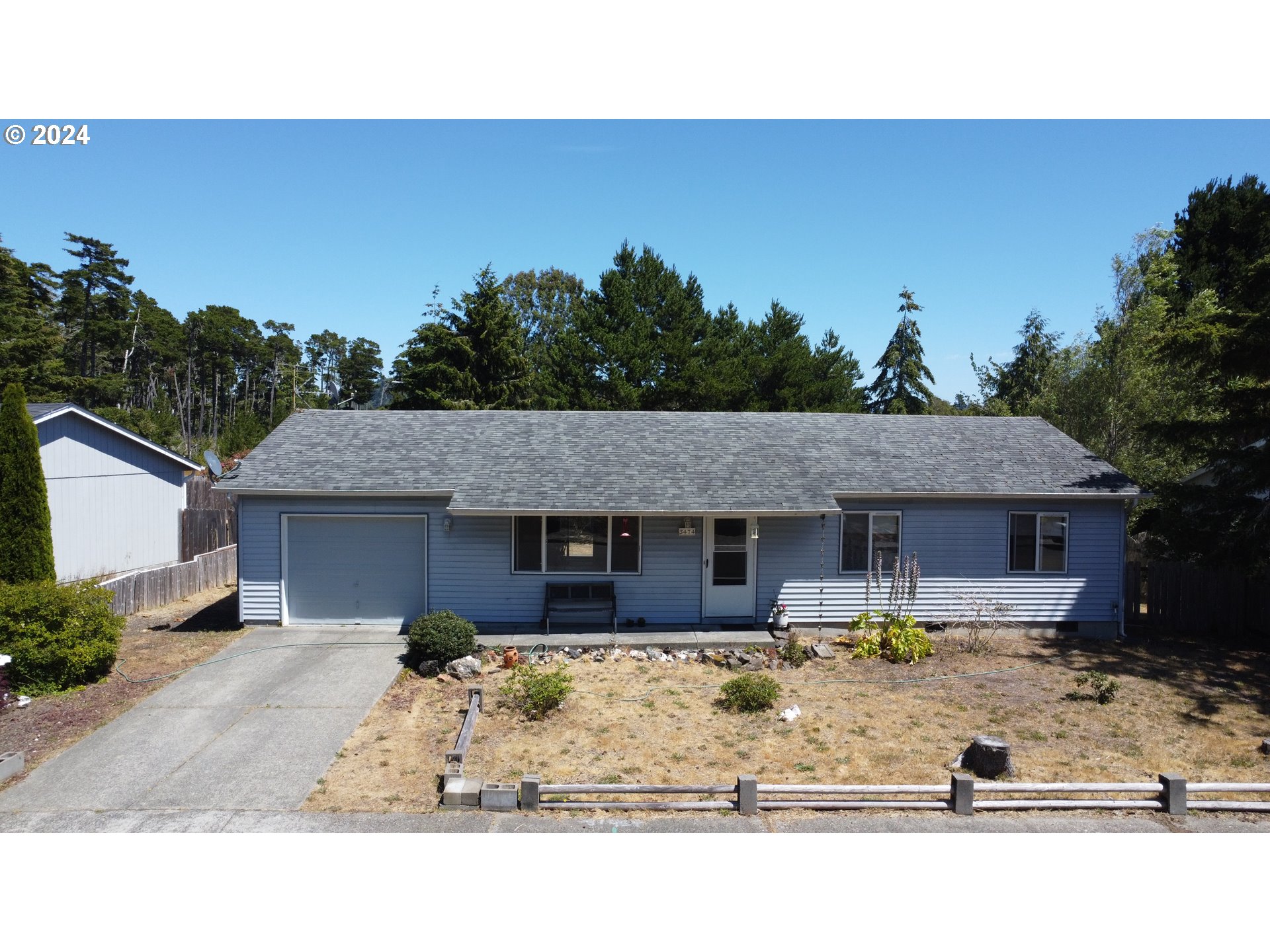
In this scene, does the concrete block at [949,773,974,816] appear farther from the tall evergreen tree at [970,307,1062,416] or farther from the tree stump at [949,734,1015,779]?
the tall evergreen tree at [970,307,1062,416]

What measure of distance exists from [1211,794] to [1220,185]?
41.0m

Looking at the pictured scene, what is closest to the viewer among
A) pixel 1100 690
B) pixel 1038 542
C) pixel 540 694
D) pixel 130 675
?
pixel 540 694

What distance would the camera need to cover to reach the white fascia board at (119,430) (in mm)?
17547

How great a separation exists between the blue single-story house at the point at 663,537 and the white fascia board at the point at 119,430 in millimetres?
7344

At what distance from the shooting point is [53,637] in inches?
400

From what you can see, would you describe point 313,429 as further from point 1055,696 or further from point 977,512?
point 1055,696

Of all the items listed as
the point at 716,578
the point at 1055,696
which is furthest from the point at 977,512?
the point at 716,578

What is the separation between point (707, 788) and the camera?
6.79m

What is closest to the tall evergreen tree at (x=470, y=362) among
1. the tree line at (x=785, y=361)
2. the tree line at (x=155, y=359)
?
the tree line at (x=785, y=361)

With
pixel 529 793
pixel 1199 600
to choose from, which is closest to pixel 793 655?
pixel 529 793

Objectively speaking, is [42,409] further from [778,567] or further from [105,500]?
[778,567]

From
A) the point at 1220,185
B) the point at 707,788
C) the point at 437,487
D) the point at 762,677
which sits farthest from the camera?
the point at 1220,185

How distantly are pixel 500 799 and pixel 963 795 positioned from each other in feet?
13.9

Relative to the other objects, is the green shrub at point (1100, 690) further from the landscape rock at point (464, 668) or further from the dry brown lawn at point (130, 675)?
the dry brown lawn at point (130, 675)
